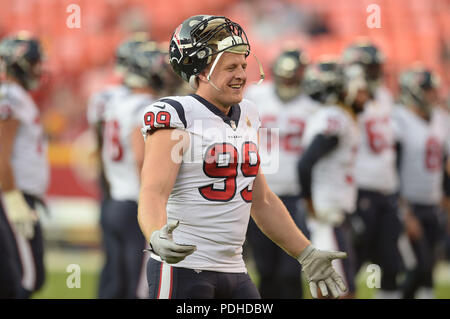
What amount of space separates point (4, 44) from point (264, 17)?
778cm

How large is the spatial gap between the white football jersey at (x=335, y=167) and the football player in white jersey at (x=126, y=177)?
3.81 feet

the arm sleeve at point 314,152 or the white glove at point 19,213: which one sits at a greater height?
the arm sleeve at point 314,152

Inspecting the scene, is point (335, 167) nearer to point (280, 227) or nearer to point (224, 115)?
point (280, 227)

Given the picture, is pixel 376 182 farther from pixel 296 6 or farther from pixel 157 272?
pixel 296 6

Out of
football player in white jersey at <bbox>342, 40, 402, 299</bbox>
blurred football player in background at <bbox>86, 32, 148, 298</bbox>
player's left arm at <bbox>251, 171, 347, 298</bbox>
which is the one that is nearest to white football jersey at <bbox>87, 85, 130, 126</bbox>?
blurred football player in background at <bbox>86, 32, 148, 298</bbox>

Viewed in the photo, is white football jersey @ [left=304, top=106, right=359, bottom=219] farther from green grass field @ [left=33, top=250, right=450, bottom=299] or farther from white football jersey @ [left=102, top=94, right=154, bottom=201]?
green grass field @ [left=33, top=250, right=450, bottom=299]

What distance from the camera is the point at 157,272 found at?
113 inches

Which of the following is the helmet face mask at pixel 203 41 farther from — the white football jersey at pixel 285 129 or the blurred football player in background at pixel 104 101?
the white football jersey at pixel 285 129

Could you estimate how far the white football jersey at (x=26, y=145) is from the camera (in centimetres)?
481

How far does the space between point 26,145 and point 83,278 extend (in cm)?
361

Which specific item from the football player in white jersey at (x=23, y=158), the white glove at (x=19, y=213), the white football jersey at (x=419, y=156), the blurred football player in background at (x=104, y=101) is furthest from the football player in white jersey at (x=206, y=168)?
the white football jersey at (x=419, y=156)

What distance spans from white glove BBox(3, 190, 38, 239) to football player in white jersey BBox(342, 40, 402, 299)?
2.33 meters

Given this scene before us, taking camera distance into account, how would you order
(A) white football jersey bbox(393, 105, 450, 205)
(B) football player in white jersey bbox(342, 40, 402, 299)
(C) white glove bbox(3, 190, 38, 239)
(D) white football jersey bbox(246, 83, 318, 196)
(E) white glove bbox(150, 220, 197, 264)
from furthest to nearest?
1. (A) white football jersey bbox(393, 105, 450, 205)
2. (D) white football jersey bbox(246, 83, 318, 196)
3. (B) football player in white jersey bbox(342, 40, 402, 299)
4. (C) white glove bbox(3, 190, 38, 239)
5. (E) white glove bbox(150, 220, 197, 264)

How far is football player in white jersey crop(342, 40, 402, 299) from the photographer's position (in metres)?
5.81
